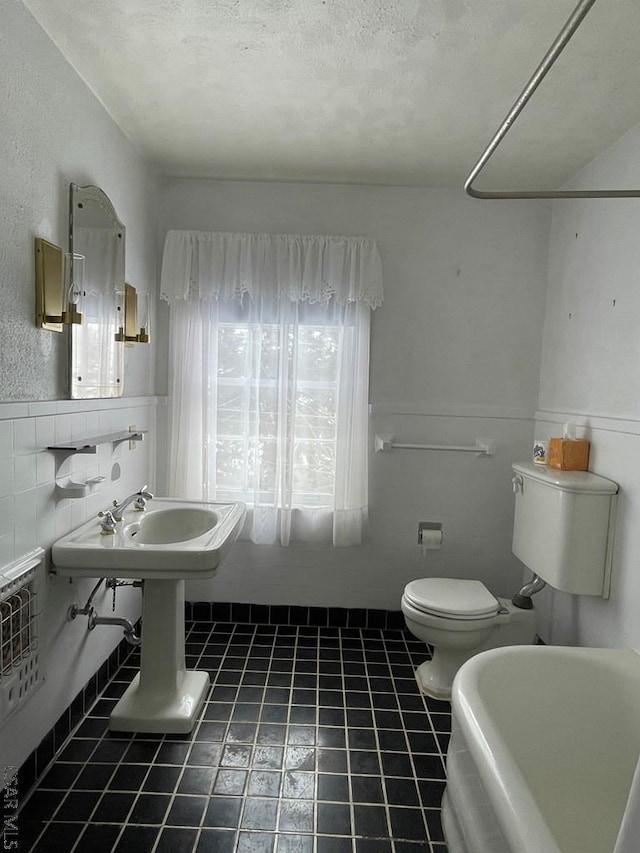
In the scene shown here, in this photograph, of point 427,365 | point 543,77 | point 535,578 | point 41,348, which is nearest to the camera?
point 543,77

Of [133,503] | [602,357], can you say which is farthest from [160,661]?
[602,357]

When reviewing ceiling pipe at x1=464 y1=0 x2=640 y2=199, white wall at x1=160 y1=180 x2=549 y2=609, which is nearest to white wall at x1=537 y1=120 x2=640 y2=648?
white wall at x1=160 y1=180 x2=549 y2=609

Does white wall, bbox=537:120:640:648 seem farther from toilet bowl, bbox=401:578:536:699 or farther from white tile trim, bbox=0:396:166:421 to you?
white tile trim, bbox=0:396:166:421

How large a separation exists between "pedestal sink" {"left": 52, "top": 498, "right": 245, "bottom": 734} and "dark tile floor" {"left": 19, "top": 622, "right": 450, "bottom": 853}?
0.27 feet

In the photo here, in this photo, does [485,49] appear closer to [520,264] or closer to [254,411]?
[520,264]

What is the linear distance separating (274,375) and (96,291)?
988 mm

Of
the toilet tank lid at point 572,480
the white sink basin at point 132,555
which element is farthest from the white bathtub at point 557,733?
the white sink basin at point 132,555

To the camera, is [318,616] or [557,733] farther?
[318,616]

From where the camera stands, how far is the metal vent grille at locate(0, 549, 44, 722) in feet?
5.00

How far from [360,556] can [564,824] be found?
5.24ft

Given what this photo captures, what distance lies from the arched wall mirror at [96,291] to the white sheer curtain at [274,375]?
1.67 ft

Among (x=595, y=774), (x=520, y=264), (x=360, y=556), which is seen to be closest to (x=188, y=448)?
(x=360, y=556)

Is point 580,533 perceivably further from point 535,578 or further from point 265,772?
point 265,772

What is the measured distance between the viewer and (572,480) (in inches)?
85.7
